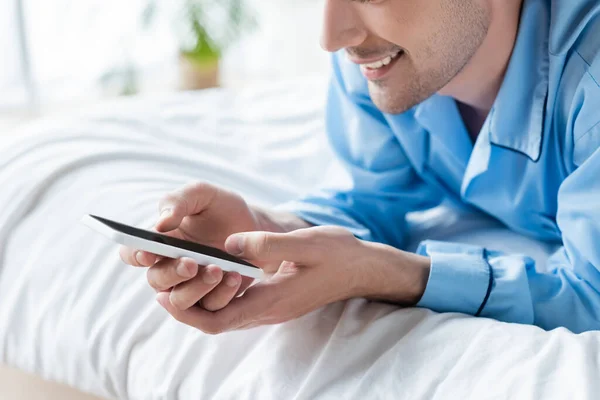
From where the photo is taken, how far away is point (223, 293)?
2.75 feet

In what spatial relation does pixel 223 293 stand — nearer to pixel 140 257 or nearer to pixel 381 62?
pixel 140 257

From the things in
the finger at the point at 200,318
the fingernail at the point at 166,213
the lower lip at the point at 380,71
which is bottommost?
the finger at the point at 200,318

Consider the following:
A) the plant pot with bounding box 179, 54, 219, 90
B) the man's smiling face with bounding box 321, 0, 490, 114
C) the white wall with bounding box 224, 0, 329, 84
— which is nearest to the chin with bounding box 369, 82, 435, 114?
the man's smiling face with bounding box 321, 0, 490, 114

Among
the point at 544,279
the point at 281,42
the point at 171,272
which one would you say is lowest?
the point at 281,42

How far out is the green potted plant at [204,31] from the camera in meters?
2.86

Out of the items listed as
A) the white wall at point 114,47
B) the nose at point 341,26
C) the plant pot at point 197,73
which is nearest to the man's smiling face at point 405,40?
the nose at point 341,26

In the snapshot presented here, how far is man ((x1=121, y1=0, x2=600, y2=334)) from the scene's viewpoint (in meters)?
0.90

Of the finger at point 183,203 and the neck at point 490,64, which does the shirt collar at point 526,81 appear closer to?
the neck at point 490,64

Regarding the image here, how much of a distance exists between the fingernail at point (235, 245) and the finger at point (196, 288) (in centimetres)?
5

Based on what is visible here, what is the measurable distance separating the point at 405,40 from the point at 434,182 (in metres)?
0.32

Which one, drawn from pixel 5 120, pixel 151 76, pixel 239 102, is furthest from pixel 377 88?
pixel 151 76

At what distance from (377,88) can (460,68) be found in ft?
0.43

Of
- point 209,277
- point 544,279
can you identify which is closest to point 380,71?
point 544,279

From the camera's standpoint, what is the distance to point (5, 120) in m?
2.95
